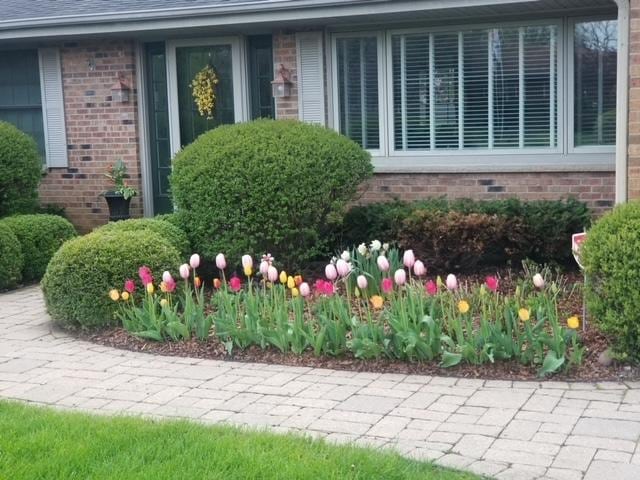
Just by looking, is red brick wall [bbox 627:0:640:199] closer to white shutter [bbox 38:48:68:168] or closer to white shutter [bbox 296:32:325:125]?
white shutter [bbox 296:32:325:125]

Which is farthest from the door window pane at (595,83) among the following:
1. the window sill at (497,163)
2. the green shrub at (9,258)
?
the green shrub at (9,258)

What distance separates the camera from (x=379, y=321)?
21.6 feet

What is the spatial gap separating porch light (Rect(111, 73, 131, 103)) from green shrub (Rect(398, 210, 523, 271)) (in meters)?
4.61

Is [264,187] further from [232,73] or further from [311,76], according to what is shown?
[232,73]

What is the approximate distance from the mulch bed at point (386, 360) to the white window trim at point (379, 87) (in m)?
3.63

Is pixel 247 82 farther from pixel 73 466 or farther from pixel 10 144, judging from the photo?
pixel 73 466

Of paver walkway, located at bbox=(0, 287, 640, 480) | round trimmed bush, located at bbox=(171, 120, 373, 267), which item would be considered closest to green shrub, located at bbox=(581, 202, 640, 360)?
paver walkway, located at bbox=(0, 287, 640, 480)

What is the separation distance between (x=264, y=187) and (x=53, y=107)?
16.1ft

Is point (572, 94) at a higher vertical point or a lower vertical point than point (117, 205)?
higher

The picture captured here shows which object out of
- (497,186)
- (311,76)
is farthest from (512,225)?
(311,76)

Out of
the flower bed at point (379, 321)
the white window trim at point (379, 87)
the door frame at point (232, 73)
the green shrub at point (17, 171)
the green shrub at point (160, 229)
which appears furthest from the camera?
the door frame at point (232, 73)

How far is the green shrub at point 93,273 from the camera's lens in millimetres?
7551

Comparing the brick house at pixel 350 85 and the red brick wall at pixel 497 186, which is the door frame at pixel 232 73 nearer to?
the brick house at pixel 350 85

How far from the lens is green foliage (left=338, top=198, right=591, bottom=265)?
888 cm
